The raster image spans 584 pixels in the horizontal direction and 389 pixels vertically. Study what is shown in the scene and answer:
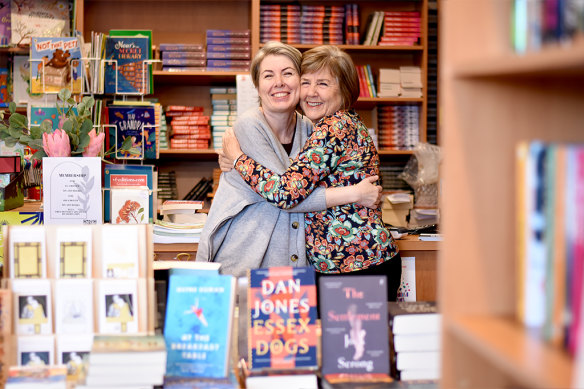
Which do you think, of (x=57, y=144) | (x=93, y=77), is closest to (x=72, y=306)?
(x=57, y=144)

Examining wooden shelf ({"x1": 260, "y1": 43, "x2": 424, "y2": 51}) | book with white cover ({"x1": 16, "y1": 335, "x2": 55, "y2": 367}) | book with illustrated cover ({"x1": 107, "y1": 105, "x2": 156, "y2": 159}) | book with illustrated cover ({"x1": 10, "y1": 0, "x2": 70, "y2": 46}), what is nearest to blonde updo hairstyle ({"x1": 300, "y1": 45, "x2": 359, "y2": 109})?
book with white cover ({"x1": 16, "y1": 335, "x2": 55, "y2": 367})

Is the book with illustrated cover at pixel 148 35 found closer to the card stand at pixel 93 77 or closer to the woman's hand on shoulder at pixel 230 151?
the card stand at pixel 93 77

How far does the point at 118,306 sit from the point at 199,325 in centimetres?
19

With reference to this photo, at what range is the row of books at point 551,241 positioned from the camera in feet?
3.00

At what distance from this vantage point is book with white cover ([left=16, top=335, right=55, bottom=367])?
59.8 inches

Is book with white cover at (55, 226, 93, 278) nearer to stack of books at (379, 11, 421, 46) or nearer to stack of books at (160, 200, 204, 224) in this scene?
stack of books at (160, 200, 204, 224)

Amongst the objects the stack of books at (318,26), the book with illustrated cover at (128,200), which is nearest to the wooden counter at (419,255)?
the book with illustrated cover at (128,200)

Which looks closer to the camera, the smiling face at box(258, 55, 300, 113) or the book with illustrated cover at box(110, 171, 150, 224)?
the smiling face at box(258, 55, 300, 113)

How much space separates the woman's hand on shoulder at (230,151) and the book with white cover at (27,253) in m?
A: 0.87

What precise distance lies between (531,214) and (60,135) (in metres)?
1.89

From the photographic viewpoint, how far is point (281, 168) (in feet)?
7.63

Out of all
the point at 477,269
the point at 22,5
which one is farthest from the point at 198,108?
the point at 477,269

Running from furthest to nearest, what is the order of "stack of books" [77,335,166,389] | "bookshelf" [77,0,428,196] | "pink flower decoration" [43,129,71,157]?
"bookshelf" [77,0,428,196] < "pink flower decoration" [43,129,71,157] < "stack of books" [77,335,166,389]

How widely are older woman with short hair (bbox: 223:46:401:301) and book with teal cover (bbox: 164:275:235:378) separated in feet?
2.03
